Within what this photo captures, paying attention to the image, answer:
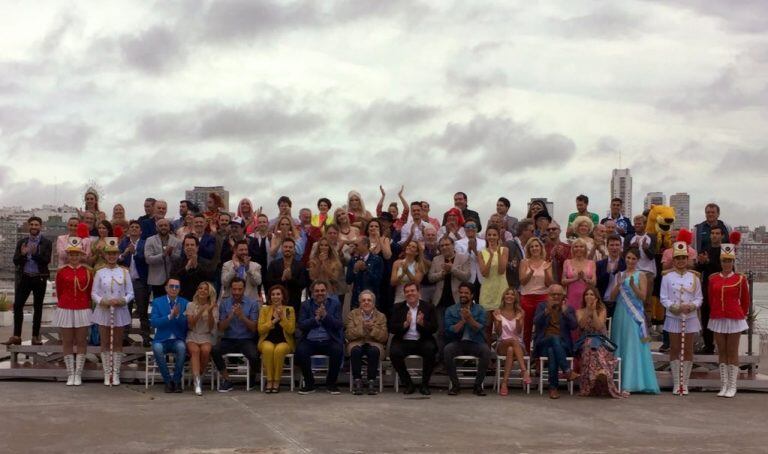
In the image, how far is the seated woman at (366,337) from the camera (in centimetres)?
1053

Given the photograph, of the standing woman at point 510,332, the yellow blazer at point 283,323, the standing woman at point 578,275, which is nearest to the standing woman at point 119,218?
the yellow blazer at point 283,323

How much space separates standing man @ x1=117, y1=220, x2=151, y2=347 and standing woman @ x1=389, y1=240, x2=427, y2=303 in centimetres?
321

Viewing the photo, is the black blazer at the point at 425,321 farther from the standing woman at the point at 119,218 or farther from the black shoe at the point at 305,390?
the standing woman at the point at 119,218

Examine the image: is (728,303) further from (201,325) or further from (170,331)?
(170,331)

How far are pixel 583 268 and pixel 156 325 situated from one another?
505cm

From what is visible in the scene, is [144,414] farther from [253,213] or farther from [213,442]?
[253,213]

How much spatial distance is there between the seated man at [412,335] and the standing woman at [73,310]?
3.75 m

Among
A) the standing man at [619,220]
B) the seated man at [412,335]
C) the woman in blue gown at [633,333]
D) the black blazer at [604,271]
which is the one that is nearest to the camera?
the seated man at [412,335]

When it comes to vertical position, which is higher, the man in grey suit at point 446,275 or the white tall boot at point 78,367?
the man in grey suit at point 446,275

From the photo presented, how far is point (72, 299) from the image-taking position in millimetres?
11141

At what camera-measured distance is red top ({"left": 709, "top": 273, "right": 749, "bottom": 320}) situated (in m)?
10.7

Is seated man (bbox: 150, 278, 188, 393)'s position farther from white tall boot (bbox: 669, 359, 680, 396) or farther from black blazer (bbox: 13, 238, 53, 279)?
white tall boot (bbox: 669, 359, 680, 396)

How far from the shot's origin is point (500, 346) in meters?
10.8

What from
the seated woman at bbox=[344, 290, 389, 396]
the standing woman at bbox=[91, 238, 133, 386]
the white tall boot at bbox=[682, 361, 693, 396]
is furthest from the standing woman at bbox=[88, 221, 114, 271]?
the white tall boot at bbox=[682, 361, 693, 396]
